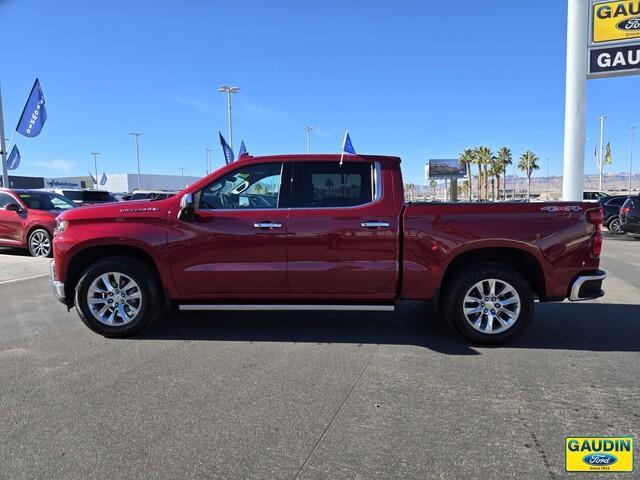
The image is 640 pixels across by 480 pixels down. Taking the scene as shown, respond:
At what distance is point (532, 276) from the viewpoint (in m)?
5.08

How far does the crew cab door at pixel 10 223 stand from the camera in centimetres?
1145

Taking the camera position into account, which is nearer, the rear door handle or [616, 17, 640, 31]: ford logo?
the rear door handle

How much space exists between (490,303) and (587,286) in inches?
38.7

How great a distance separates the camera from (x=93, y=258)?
5266 mm

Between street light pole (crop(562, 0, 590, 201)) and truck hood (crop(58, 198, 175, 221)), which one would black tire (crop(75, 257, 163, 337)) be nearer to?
truck hood (crop(58, 198, 175, 221))

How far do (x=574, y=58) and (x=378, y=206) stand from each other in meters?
12.1

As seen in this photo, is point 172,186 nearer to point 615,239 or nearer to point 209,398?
point 615,239

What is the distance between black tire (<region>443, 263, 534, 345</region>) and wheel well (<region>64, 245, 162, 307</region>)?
317 centimetres

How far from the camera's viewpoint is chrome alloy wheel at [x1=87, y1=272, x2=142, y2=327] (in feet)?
16.7

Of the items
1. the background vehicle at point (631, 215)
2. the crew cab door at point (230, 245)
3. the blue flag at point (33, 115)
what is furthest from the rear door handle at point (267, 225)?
the blue flag at point (33, 115)

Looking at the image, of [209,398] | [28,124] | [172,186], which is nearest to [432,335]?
[209,398]

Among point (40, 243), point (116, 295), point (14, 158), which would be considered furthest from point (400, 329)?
point (14, 158)

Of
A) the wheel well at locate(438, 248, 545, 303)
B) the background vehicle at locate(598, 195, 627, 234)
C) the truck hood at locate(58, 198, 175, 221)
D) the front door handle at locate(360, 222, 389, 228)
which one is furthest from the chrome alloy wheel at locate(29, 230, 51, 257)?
the background vehicle at locate(598, 195, 627, 234)

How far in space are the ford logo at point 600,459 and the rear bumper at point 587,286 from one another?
7.26 feet
